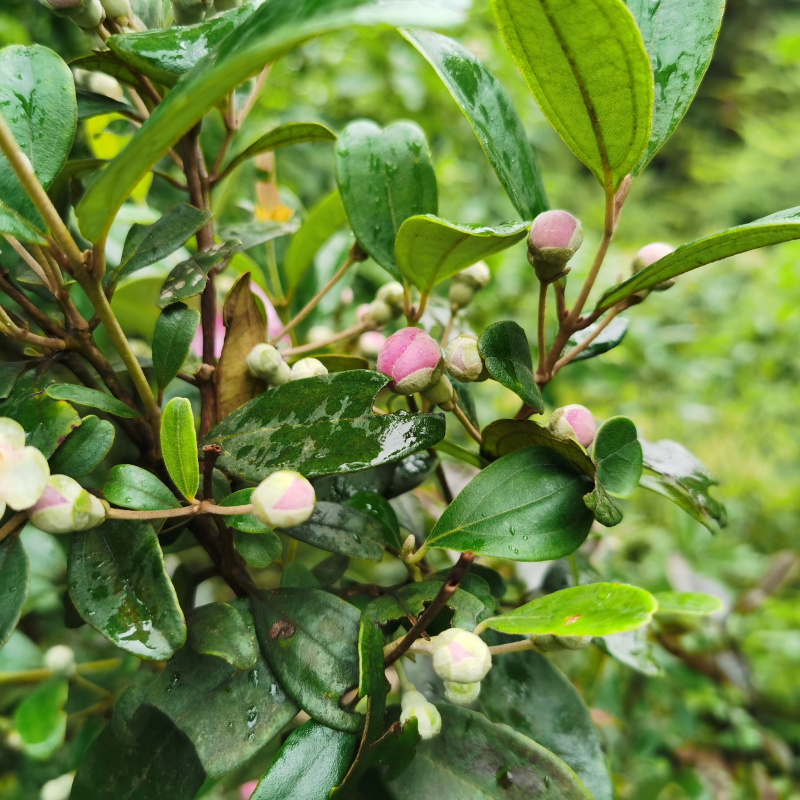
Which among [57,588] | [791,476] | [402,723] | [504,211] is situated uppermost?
[402,723]

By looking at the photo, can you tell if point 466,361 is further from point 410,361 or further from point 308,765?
point 308,765

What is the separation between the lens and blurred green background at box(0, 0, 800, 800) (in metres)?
0.95

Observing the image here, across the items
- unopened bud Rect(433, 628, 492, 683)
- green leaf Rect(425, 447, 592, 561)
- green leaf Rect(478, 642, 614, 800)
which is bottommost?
green leaf Rect(478, 642, 614, 800)

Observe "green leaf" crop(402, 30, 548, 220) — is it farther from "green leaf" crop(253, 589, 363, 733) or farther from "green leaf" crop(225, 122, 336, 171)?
"green leaf" crop(253, 589, 363, 733)

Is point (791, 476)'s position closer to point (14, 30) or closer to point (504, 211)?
point (504, 211)

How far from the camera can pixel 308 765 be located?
0.95 feet

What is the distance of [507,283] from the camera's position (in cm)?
132

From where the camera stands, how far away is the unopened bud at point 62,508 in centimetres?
Answer: 25

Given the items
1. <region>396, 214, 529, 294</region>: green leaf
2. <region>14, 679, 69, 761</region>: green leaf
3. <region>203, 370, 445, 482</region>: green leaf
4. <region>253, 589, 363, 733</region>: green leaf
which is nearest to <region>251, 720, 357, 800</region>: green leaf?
<region>253, 589, 363, 733</region>: green leaf

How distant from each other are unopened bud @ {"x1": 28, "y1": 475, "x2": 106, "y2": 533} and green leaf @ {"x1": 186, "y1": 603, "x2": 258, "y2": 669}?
8 cm

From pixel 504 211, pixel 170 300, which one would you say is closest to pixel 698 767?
pixel 170 300

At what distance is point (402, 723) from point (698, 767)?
1.04 metres

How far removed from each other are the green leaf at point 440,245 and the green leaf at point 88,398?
155 mm

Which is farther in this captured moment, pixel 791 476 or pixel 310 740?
pixel 791 476
